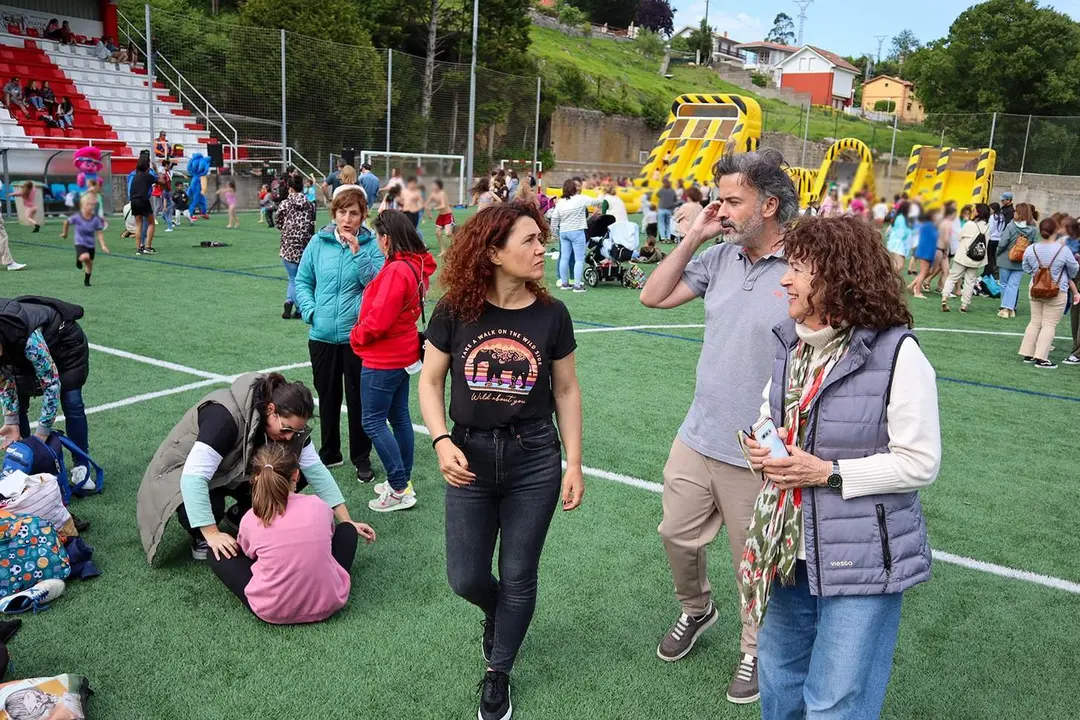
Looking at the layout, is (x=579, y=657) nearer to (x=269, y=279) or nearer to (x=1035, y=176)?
(x=269, y=279)

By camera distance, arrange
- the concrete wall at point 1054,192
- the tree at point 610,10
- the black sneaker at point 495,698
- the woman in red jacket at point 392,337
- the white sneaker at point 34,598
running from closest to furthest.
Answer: the black sneaker at point 495,698, the white sneaker at point 34,598, the woman in red jacket at point 392,337, the concrete wall at point 1054,192, the tree at point 610,10

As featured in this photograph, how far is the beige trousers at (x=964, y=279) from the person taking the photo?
42.5 ft

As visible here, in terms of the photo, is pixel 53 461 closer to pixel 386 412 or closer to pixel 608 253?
pixel 386 412

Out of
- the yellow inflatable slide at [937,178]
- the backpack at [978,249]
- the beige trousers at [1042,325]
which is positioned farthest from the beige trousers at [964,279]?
the yellow inflatable slide at [937,178]

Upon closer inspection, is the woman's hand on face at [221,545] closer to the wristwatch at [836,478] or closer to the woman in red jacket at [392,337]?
the woman in red jacket at [392,337]

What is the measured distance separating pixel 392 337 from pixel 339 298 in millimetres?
652

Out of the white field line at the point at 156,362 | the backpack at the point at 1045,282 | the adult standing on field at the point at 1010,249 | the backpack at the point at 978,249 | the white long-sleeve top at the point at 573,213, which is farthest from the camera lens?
the backpack at the point at 978,249

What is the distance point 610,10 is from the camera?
258 ft

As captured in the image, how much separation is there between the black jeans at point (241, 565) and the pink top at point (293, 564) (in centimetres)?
6

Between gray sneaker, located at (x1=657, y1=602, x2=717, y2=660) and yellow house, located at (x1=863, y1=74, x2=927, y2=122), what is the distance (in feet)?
9.44

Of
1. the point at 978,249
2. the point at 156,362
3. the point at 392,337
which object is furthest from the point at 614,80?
the point at 392,337

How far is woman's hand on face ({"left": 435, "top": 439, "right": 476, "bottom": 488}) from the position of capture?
9.16 ft

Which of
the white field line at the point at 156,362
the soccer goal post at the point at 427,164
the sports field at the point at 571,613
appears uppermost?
the soccer goal post at the point at 427,164

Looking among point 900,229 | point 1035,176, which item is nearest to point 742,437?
point 900,229
